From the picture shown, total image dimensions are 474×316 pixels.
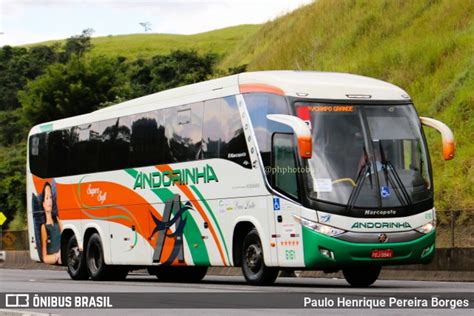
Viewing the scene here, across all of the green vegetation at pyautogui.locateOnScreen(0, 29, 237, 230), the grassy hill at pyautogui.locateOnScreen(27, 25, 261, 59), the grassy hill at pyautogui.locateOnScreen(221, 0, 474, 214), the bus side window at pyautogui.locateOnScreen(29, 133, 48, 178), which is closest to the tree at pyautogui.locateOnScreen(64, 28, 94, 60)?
the grassy hill at pyautogui.locateOnScreen(27, 25, 261, 59)

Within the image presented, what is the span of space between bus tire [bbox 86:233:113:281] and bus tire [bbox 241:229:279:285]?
6.31 m

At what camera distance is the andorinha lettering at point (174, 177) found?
23.8m

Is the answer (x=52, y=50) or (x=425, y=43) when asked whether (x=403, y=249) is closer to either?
(x=425, y=43)

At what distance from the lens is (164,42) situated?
15688 cm

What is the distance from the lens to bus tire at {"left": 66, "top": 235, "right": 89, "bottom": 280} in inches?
1145

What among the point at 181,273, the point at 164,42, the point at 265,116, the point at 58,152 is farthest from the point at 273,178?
the point at 164,42

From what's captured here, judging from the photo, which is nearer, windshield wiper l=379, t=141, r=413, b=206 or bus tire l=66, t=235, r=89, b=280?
windshield wiper l=379, t=141, r=413, b=206

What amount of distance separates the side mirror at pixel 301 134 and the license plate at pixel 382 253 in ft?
6.55

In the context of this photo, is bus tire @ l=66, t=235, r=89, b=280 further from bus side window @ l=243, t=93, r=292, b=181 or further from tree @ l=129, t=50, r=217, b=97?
tree @ l=129, t=50, r=217, b=97

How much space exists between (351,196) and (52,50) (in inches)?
3946

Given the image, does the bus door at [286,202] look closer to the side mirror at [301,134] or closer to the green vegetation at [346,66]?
the side mirror at [301,134]

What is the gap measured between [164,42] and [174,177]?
436 ft

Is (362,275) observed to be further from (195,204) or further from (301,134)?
(301,134)

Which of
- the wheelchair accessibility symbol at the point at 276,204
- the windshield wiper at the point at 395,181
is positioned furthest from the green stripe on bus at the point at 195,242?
the windshield wiper at the point at 395,181
